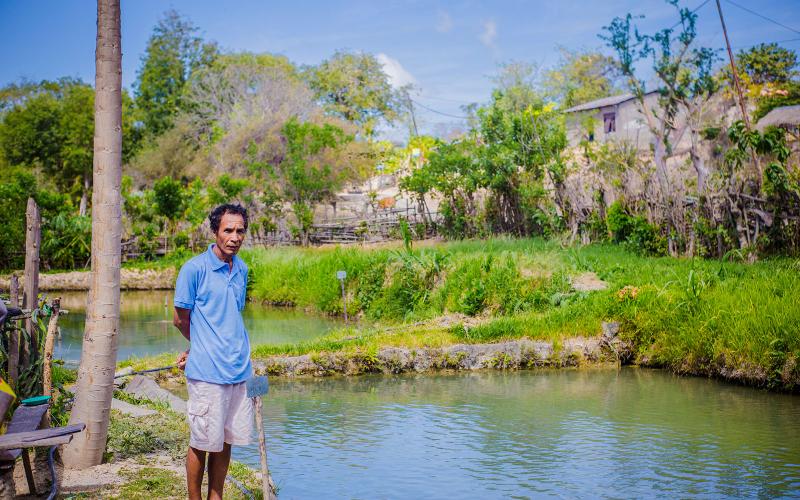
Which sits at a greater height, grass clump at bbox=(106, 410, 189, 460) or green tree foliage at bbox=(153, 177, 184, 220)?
green tree foliage at bbox=(153, 177, 184, 220)

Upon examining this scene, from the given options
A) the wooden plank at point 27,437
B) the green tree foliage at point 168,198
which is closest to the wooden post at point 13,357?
the wooden plank at point 27,437

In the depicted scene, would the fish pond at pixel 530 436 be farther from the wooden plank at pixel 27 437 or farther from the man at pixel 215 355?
the wooden plank at pixel 27 437

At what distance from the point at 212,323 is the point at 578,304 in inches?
314

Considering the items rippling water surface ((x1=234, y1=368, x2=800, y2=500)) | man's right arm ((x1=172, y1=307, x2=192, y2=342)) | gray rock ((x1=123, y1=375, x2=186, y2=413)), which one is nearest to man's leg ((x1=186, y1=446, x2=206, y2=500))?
man's right arm ((x1=172, y1=307, x2=192, y2=342))

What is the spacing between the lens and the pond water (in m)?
12.7

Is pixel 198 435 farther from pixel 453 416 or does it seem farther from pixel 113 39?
pixel 453 416

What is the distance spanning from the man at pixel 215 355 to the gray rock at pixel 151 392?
333cm

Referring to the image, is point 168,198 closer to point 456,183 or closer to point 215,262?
point 456,183

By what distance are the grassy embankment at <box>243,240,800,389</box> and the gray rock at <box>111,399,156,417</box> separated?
3.53 metres

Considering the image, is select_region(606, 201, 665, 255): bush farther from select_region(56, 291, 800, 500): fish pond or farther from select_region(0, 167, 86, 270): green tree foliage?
select_region(0, 167, 86, 270): green tree foliage

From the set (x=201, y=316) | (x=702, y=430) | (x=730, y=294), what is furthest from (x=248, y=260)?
(x=201, y=316)

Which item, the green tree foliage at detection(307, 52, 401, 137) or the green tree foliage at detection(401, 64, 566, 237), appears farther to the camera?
the green tree foliage at detection(307, 52, 401, 137)

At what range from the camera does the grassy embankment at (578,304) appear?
351 inches

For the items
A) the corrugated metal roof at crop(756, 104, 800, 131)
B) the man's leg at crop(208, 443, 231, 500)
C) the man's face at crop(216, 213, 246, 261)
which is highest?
the corrugated metal roof at crop(756, 104, 800, 131)
